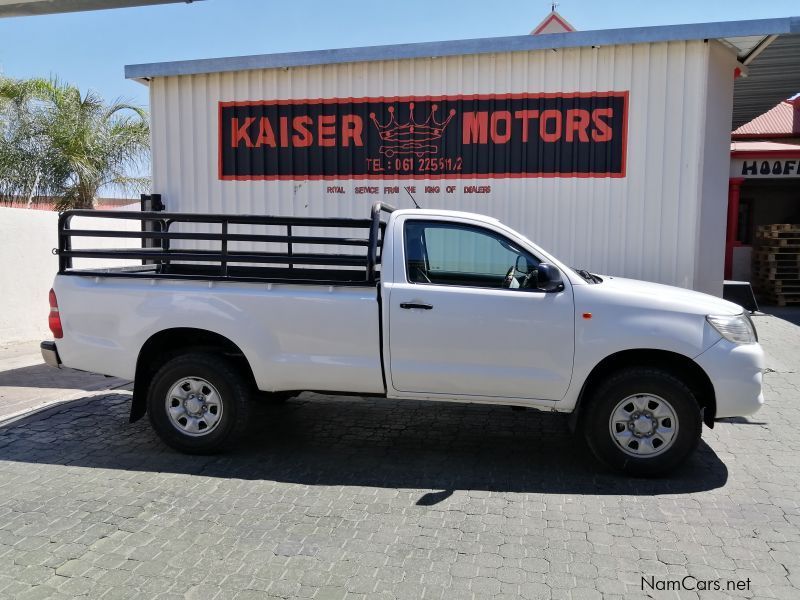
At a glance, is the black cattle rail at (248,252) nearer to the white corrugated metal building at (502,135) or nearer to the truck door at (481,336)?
the truck door at (481,336)

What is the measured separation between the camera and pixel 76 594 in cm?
339

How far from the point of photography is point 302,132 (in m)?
8.50

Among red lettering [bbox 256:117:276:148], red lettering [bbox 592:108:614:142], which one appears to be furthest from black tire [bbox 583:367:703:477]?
red lettering [bbox 256:117:276:148]

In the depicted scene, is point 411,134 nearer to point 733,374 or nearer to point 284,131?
point 284,131

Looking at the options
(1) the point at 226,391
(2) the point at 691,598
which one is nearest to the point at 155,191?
(1) the point at 226,391

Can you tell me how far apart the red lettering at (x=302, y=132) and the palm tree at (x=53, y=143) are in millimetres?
9096

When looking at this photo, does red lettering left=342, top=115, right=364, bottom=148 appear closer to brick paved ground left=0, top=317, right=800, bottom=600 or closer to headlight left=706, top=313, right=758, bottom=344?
brick paved ground left=0, top=317, right=800, bottom=600

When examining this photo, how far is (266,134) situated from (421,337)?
4625 mm

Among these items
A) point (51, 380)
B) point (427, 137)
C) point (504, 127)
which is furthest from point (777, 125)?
point (51, 380)

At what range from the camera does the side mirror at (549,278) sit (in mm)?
4914

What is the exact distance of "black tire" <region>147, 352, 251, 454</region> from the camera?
5.29 metres

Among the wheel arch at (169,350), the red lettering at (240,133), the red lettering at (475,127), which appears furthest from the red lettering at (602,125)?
the wheel arch at (169,350)

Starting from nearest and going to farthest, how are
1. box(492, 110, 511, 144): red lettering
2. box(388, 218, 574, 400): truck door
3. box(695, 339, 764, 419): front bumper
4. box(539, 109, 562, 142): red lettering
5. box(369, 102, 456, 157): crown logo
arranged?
box(695, 339, 764, 419): front bumper → box(388, 218, 574, 400): truck door → box(539, 109, 562, 142): red lettering → box(492, 110, 511, 144): red lettering → box(369, 102, 456, 157): crown logo

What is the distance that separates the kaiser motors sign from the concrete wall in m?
3.52
